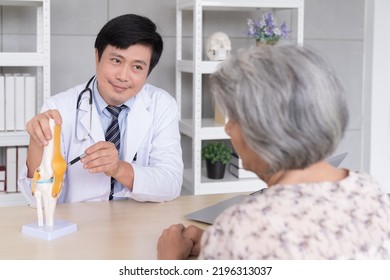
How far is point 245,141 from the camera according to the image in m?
1.13

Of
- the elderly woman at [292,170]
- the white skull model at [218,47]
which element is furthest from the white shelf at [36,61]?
the elderly woman at [292,170]

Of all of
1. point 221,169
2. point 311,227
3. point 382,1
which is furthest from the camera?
point 382,1

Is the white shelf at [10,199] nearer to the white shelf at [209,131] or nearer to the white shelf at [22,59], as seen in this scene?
the white shelf at [22,59]

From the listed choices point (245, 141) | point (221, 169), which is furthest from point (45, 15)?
point (245, 141)

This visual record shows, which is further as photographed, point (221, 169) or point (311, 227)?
point (221, 169)

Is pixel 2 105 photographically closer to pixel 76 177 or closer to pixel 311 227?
pixel 76 177

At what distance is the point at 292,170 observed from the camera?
3.78 feet

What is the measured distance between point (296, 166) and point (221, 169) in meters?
2.22

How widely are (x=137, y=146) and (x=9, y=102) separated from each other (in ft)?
3.65

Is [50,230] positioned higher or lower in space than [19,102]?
lower

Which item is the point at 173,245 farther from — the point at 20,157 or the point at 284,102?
the point at 20,157

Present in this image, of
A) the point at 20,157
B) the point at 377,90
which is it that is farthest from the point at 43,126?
the point at 377,90

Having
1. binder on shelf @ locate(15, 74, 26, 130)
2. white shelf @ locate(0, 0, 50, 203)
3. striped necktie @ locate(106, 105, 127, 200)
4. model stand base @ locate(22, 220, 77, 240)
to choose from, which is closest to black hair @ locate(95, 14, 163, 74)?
striped necktie @ locate(106, 105, 127, 200)

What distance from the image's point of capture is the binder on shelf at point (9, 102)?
3.02 meters
